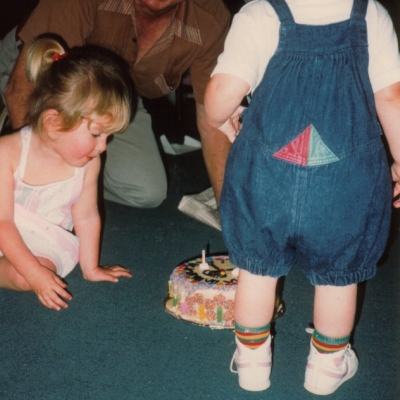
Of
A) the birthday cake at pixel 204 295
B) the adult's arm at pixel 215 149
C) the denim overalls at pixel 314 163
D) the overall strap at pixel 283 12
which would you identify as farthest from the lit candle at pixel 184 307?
the overall strap at pixel 283 12

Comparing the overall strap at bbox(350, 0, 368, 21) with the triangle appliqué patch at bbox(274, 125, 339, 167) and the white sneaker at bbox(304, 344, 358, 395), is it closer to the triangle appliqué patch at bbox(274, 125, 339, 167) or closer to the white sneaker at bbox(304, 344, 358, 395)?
the triangle appliqué patch at bbox(274, 125, 339, 167)

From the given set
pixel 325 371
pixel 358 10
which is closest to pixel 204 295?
pixel 325 371

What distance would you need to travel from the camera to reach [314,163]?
0.97 m

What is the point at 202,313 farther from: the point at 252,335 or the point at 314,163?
the point at 314,163

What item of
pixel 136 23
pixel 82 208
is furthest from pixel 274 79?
pixel 136 23

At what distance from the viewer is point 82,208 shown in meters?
1.58

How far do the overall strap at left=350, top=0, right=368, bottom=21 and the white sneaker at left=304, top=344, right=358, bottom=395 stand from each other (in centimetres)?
72

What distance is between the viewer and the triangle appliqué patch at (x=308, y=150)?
958 millimetres

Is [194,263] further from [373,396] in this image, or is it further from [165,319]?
[373,396]

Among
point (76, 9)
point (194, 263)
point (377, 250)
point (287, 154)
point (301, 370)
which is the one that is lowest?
point (301, 370)

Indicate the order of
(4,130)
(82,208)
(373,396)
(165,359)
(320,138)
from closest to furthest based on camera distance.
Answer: (320,138)
(373,396)
(165,359)
(82,208)
(4,130)

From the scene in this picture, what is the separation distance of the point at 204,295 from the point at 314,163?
556 mm

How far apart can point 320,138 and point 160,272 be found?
87 centimetres

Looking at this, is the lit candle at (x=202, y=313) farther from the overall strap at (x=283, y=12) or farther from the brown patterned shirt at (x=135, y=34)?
the brown patterned shirt at (x=135, y=34)
